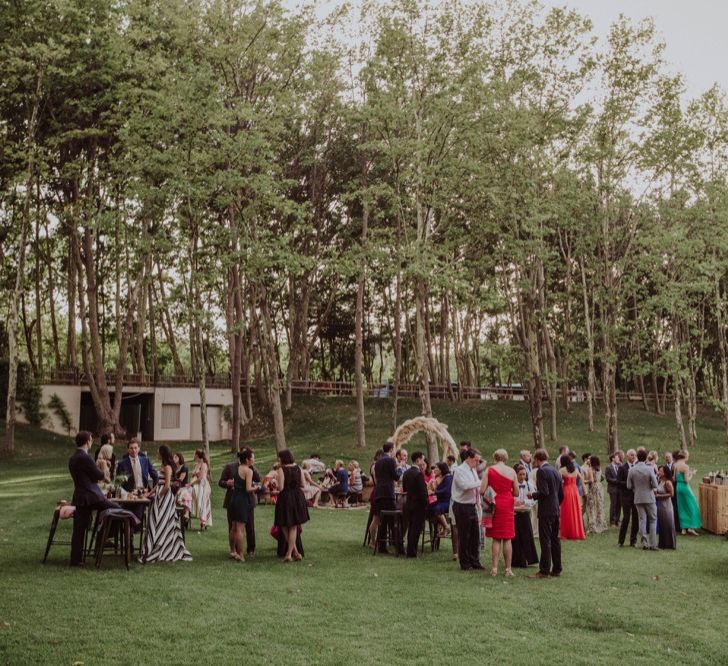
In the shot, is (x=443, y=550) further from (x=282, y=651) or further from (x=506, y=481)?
(x=282, y=651)

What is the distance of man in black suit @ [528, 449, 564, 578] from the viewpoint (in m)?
12.2

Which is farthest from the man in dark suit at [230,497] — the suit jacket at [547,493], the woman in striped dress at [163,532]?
the suit jacket at [547,493]

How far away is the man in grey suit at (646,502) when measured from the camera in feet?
50.1

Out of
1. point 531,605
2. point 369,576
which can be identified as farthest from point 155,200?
point 531,605

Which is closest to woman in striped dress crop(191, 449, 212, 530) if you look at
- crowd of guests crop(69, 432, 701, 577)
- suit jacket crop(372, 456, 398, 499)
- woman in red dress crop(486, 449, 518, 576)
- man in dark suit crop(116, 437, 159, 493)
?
crowd of guests crop(69, 432, 701, 577)

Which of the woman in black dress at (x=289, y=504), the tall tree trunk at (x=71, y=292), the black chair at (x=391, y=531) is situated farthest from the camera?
the tall tree trunk at (x=71, y=292)

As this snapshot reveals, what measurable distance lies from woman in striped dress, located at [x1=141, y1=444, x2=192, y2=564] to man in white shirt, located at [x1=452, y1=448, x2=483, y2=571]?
421 cm

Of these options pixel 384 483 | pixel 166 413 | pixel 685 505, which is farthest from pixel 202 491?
pixel 166 413

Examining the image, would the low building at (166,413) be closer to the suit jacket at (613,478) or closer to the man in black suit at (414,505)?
the suit jacket at (613,478)

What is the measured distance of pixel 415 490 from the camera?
13.9m

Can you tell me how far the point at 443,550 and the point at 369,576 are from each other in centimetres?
315

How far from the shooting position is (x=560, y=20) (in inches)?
1142

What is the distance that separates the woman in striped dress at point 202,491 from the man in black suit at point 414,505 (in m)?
4.60

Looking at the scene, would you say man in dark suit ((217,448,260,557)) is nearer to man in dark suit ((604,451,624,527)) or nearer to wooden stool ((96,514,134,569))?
wooden stool ((96,514,134,569))
